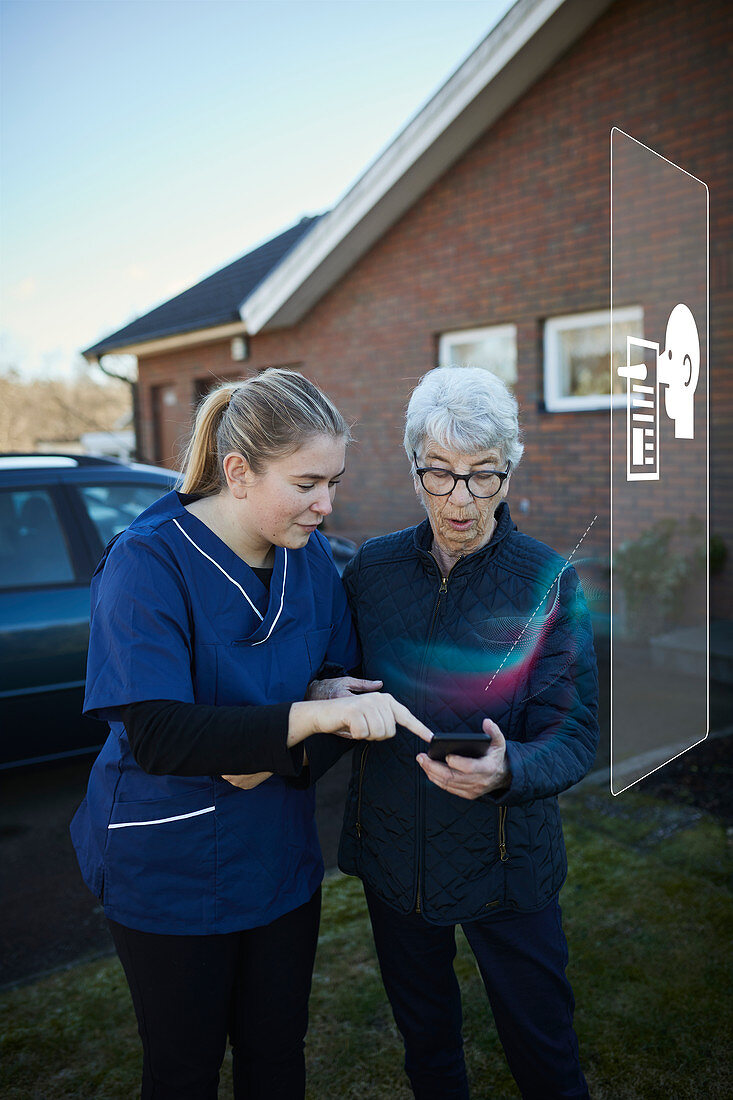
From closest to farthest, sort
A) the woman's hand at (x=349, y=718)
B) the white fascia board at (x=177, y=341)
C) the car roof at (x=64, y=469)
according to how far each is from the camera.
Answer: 1. the woman's hand at (x=349, y=718)
2. the car roof at (x=64, y=469)
3. the white fascia board at (x=177, y=341)

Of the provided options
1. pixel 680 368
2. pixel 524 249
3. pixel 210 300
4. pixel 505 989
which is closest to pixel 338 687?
pixel 505 989

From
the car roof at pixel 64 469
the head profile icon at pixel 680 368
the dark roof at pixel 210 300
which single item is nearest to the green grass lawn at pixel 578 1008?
the head profile icon at pixel 680 368

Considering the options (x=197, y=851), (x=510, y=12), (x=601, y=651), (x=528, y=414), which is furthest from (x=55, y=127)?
(x=197, y=851)

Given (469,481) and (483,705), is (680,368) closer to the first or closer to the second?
(469,481)

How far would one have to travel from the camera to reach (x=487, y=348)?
898cm

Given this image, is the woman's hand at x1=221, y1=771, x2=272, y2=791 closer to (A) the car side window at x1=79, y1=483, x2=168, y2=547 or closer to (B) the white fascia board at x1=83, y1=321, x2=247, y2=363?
(A) the car side window at x1=79, y1=483, x2=168, y2=547

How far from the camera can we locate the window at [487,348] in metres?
8.62

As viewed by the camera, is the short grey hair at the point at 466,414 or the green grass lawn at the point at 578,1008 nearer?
the short grey hair at the point at 466,414

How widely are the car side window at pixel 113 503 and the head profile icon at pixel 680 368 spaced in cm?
299

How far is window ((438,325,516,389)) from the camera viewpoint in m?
8.62

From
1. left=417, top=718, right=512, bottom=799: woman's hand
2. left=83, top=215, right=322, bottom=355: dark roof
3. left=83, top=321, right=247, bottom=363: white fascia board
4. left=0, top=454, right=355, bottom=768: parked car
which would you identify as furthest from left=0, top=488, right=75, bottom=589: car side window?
left=83, top=215, right=322, bottom=355: dark roof

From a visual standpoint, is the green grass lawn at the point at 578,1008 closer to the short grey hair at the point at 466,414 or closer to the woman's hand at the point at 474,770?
the woman's hand at the point at 474,770

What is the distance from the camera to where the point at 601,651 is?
5.58 m

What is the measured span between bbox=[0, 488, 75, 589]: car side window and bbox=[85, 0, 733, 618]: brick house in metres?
2.24
